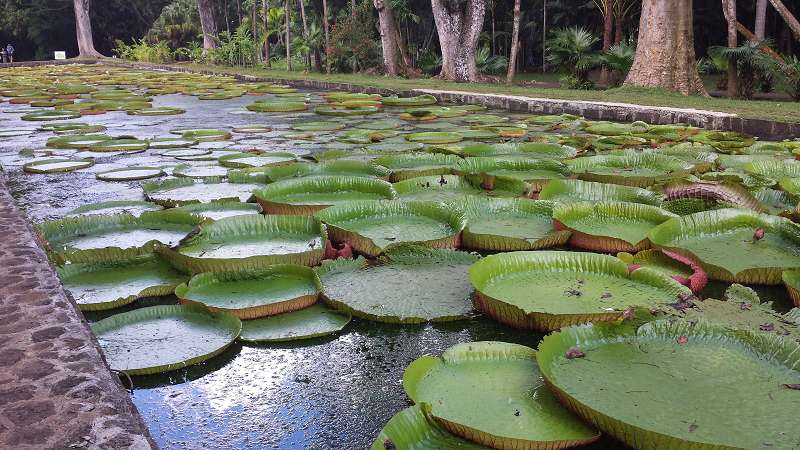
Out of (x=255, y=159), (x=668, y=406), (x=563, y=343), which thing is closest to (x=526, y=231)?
(x=563, y=343)

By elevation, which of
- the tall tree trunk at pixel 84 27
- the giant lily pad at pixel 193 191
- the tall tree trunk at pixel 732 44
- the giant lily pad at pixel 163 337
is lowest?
the giant lily pad at pixel 163 337

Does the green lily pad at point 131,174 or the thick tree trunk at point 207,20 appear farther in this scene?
the thick tree trunk at point 207,20

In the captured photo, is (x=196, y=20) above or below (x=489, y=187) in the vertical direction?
above

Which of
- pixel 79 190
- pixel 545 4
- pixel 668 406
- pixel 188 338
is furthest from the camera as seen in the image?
pixel 545 4

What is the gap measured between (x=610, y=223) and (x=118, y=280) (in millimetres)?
2089

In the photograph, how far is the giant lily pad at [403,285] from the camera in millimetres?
2168

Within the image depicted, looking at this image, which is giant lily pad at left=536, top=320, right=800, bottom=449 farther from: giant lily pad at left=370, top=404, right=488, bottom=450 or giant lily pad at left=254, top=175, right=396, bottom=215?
giant lily pad at left=254, top=175, right=396, bottom=215

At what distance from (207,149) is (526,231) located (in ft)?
11.1

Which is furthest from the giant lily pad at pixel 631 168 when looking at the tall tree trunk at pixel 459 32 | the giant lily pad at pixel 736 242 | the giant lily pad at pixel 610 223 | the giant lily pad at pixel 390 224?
the tall tree trunk at pixel 459 32

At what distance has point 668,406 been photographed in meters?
1.47

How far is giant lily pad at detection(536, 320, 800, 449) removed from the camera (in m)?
1.36

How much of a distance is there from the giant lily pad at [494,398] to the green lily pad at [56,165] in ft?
13.2

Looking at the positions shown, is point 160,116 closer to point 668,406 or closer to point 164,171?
point 164,171

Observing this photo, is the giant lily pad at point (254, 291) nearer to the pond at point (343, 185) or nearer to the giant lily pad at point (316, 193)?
the pond at point (343, 185)
